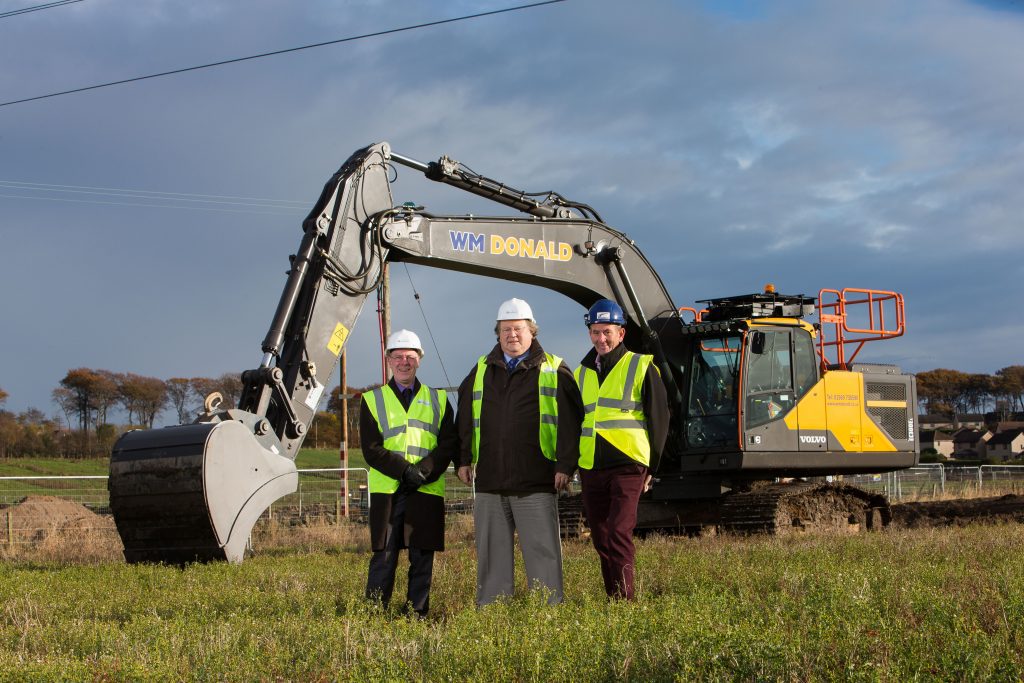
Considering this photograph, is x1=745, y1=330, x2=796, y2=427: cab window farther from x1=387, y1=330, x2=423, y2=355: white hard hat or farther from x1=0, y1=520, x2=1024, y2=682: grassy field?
x1=387, y1=330, x2=423, y2=355: white hard hat

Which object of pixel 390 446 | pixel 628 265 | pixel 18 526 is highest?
pixel 628 265

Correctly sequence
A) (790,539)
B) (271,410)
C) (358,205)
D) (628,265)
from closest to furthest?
(271,410) < (358,205) < (790,539) < (628,265)

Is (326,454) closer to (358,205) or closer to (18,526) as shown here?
(18,526)

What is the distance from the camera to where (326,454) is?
174ft

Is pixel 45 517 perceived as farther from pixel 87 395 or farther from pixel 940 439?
pixel 940 439

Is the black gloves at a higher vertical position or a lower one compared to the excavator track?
higher

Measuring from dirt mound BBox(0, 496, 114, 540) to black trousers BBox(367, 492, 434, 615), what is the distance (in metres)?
12.6

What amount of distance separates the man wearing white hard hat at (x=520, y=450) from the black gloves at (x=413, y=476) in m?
0.37

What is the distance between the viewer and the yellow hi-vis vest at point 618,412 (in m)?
7.16

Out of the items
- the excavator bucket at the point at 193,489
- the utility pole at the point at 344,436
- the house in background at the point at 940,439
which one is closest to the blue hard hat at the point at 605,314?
the excavator bucket at the point at 193,489

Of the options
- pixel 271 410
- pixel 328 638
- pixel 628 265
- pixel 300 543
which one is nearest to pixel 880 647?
pixel 328 638

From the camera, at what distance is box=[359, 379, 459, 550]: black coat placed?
722cm

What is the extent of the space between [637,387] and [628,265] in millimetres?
7077

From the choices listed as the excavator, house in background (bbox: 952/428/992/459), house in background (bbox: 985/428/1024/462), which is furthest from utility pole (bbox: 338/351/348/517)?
house in background (bbox: 952/428/992/459)
